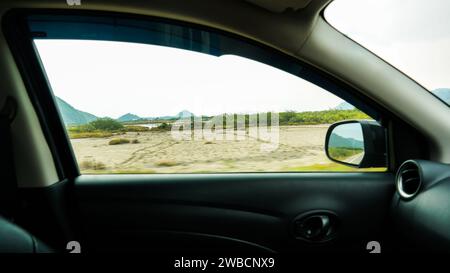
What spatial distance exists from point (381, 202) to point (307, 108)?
22.2 inches

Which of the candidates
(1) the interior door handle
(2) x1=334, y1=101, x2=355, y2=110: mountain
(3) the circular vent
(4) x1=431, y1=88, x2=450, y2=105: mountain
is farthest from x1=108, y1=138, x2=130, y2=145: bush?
(4) x1=431, y1=88, x2=450, y2=105: mountain

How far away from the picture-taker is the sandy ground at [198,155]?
2135 millimetres

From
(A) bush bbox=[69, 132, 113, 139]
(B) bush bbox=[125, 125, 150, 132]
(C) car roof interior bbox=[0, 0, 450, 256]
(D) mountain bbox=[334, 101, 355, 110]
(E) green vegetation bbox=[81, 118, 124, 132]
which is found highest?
(C) car roof interior bbox=[0, 0, 450, 256]

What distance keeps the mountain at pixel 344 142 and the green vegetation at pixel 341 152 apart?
0.02 m

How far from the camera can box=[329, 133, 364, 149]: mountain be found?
2067 mm

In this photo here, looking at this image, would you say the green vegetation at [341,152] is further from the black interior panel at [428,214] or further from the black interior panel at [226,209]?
the black interior panel at [428,214]

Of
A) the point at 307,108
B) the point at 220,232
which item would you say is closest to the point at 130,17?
the point at 307,108

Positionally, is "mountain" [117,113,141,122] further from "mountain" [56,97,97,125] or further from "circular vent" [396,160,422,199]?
"circular vent" [396,160,422,199]

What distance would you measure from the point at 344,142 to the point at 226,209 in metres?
0.67

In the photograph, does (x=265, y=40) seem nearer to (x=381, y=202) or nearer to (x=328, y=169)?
(x=328, y=169)

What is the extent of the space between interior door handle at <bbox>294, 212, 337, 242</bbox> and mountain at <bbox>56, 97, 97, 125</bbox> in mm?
1156

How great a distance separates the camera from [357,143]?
207 centimetres

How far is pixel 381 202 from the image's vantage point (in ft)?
6.48

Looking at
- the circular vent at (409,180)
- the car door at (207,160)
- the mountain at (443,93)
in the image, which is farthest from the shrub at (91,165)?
the mountain at (443,93)
